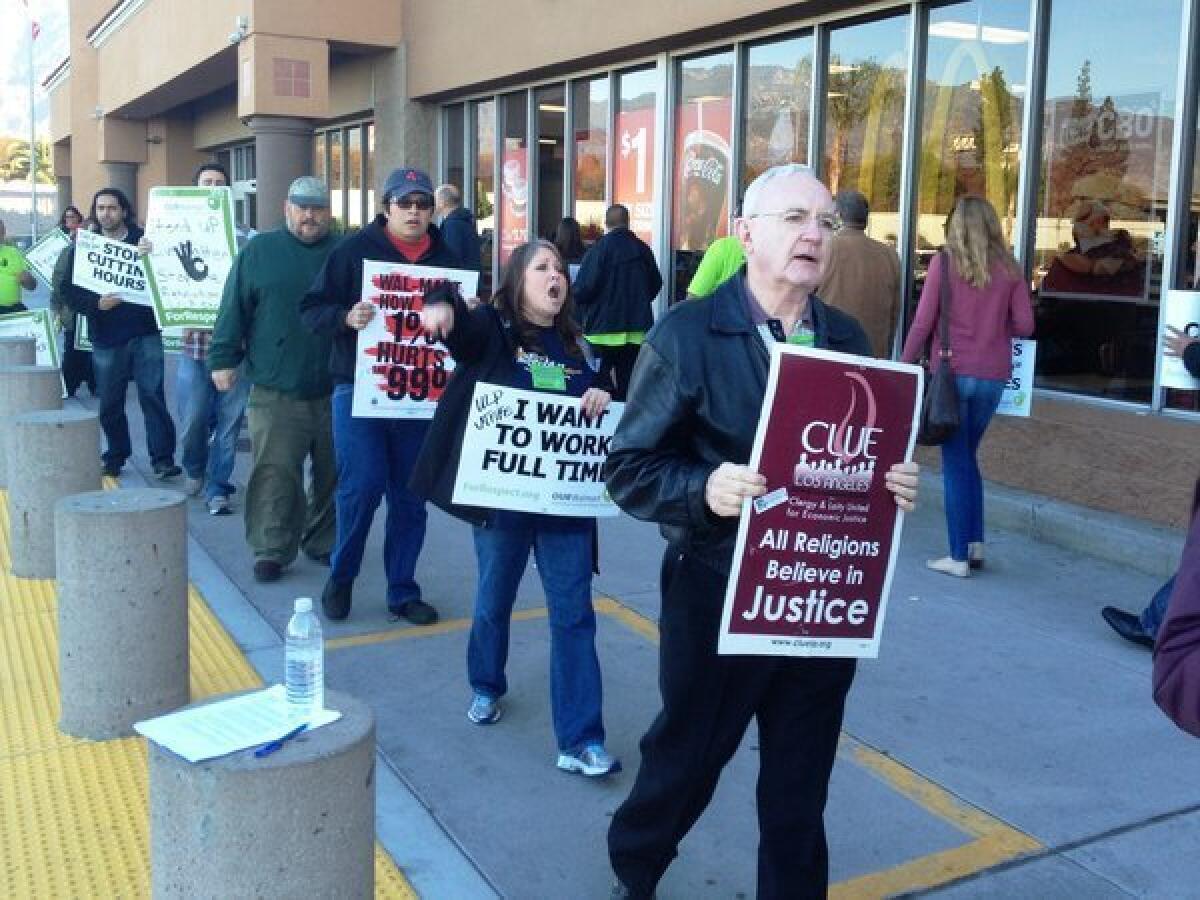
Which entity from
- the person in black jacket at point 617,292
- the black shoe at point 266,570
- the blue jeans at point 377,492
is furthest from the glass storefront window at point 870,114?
the black shoe at point 266,570

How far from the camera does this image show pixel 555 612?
4.18 meters

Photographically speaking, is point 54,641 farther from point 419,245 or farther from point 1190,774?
point 1190,774

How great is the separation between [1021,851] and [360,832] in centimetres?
207

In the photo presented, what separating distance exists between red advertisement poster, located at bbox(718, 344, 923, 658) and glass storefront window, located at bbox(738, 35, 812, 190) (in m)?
7.27

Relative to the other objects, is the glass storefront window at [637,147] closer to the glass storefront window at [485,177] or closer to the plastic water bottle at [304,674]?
the glass storefront window at [485,177]

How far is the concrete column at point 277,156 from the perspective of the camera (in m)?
15.5

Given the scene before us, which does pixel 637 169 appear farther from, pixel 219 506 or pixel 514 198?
pixel 219 506

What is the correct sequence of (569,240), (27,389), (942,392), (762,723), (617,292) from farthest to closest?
(569,240), (617,292), (27,389), (942,392), (762,723)

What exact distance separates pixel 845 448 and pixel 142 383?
7323 millimetres

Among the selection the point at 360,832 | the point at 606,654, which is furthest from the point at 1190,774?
the point at 360,832

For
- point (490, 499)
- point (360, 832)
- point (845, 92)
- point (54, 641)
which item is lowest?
point (54, 641)

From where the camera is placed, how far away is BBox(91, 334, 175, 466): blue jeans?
9016mm

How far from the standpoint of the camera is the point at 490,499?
4332mm

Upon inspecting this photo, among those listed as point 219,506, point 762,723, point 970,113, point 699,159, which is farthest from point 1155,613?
point 699,159
